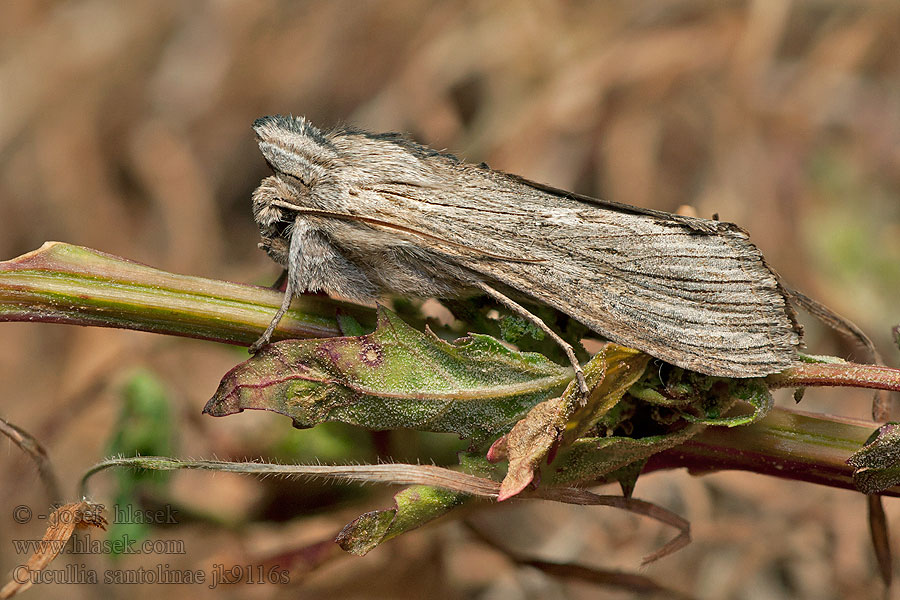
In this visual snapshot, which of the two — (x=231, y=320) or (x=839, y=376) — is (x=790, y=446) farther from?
(x=231, y=320)

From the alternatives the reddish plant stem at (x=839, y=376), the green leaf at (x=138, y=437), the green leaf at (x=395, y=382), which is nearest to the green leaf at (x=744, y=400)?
the reddish plant stem at (x=839, y=376)

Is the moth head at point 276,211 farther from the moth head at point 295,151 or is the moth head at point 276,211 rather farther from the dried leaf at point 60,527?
the dried leaf at point 60,527

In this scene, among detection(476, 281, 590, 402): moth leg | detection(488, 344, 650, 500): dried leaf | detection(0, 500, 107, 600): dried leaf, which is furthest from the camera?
detection(476, 281, 590, 402): moth leg

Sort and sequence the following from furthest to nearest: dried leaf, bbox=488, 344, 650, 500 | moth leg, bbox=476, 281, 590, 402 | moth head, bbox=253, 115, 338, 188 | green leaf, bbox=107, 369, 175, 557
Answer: green leaf, bbox=107, 369, 175, 557, moth head, bbox=253, 115, 338, 188, moth leg, bbox=476, 281, 590, 402, dried leaf, bbox=488, 344, 650, 500

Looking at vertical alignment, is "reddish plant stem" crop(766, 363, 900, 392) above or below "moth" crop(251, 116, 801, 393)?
below

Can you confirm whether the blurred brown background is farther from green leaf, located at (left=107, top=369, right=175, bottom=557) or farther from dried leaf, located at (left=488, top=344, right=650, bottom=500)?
dried leaf, located at (left=488, top=344, right=650, bottom=500)

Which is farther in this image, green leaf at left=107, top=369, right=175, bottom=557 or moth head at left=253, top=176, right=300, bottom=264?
green leaf at left=107, top=369, right=175, bottom=557

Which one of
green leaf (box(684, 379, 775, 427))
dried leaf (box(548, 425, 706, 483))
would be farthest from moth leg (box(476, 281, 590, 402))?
green leaf (box(684, 379, 775, 427))
